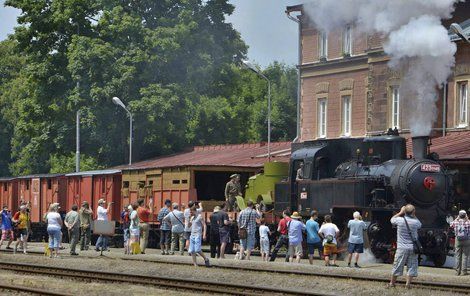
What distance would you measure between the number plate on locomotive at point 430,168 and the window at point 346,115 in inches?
806

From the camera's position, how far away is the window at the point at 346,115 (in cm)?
5084

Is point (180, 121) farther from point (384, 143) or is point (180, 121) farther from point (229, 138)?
point (384, 143)

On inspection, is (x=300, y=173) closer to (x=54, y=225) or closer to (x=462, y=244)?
(x=54, y=225)

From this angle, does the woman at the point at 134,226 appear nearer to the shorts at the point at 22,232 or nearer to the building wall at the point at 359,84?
the shorts at the point at 22,232

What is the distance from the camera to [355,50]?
1976 inches

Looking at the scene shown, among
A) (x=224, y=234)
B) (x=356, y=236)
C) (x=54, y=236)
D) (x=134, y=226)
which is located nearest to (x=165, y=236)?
(x=134, y=226)

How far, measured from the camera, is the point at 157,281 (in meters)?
24.5

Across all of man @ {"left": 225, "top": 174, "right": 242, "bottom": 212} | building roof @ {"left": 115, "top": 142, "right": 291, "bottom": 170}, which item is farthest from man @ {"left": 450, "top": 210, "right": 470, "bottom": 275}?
building roof @ {"left": 115, "top": 142, "right": 291, "bottom": 170}

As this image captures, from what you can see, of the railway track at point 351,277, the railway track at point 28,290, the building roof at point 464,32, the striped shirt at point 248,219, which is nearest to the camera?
the railway track at point 28,290

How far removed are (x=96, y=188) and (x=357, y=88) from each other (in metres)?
12.3

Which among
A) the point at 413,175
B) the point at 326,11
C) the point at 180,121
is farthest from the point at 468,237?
the point at 180,121

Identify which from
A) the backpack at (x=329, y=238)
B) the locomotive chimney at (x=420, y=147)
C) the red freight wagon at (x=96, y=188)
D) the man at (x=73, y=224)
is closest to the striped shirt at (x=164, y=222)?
the man at (x=73, y=224)

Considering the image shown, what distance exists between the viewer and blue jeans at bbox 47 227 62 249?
1256 inches

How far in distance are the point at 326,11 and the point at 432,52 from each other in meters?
4.68
